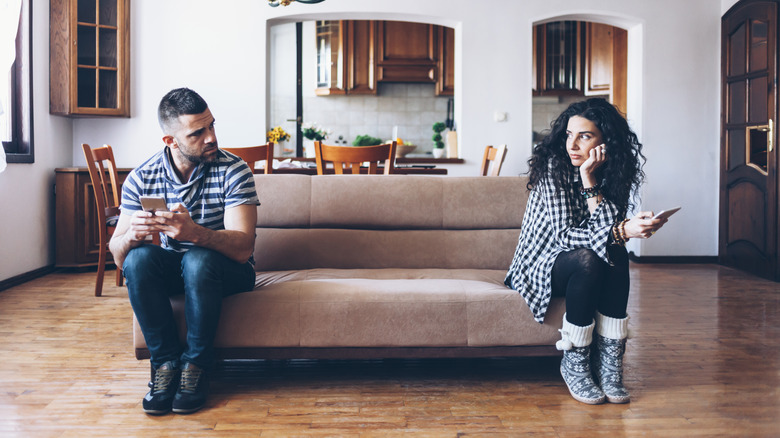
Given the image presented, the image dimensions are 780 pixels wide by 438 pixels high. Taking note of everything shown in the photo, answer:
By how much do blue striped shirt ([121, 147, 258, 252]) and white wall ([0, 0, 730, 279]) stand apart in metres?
3.18

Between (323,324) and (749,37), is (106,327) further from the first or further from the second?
(749,37)

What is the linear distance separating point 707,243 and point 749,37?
5.49 ft

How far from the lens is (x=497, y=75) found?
538 centimetres

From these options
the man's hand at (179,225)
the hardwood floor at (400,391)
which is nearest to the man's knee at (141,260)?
the man's hand at (179,225)

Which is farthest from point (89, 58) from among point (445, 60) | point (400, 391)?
point (400, 391)

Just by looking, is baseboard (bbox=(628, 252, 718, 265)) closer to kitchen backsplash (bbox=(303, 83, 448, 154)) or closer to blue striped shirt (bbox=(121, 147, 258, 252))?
kitchen backsplash (bbox=(303, 83, 448, 154))

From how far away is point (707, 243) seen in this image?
543cm

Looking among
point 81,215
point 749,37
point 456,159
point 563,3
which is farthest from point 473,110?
point 81,215

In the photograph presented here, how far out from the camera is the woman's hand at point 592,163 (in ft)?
6.93

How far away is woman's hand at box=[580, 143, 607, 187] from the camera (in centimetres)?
211

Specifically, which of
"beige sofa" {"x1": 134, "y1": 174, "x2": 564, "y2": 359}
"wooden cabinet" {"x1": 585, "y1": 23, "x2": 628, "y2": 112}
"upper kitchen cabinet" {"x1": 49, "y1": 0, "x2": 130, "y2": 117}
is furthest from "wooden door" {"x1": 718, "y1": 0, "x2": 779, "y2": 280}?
"upper kitchen cabinet" {"x1": 49, "y1": 0, "x2": 130, "y2": 117}

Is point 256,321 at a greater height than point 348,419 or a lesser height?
greater

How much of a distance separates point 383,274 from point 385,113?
17.7 ft

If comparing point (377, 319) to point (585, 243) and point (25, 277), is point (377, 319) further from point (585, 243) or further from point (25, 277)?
point (25, 277)
